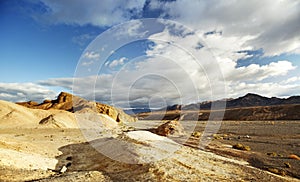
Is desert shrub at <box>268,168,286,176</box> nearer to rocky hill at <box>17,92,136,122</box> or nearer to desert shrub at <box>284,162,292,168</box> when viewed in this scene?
desert shrub at <box>284,162,292,168</box>

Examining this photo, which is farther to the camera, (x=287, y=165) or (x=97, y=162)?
(x=287, y=165)

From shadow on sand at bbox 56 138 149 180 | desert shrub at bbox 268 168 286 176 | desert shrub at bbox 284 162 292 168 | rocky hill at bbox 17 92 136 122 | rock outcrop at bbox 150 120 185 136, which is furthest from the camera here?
rocky hill at bbox 17 92 136 122

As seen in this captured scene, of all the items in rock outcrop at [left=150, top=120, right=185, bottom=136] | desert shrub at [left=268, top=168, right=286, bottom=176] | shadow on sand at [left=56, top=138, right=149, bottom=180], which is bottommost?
desert shrub at [left=268, top=168, right=286, bottom=176]

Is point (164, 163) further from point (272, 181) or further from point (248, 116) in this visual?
point (248, 116)

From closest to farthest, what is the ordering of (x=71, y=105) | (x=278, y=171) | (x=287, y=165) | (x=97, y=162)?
1. (x=278, y=171)
2. (x=97, y=162)
3. (x=287, y=165)
4. (x=71, y=105)

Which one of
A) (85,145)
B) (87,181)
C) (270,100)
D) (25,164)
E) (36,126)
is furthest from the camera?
(270,100)

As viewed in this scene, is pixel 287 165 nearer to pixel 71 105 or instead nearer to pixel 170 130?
pixel 170 130

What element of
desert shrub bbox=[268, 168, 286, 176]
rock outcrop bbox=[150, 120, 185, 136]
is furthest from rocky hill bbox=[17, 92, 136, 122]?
desert shrub bbox=[268, 168, 286, 176]

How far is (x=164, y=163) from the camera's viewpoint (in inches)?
480

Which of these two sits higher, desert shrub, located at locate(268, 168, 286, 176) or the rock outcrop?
the rock outcrop

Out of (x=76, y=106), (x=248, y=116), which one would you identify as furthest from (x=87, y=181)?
(x=248, y=116)

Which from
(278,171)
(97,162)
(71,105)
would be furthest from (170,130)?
(71,105)

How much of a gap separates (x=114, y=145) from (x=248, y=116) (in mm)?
93763

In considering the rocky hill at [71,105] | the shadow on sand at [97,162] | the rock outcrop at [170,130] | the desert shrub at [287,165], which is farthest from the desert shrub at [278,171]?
the rocky hill at [71,105]
